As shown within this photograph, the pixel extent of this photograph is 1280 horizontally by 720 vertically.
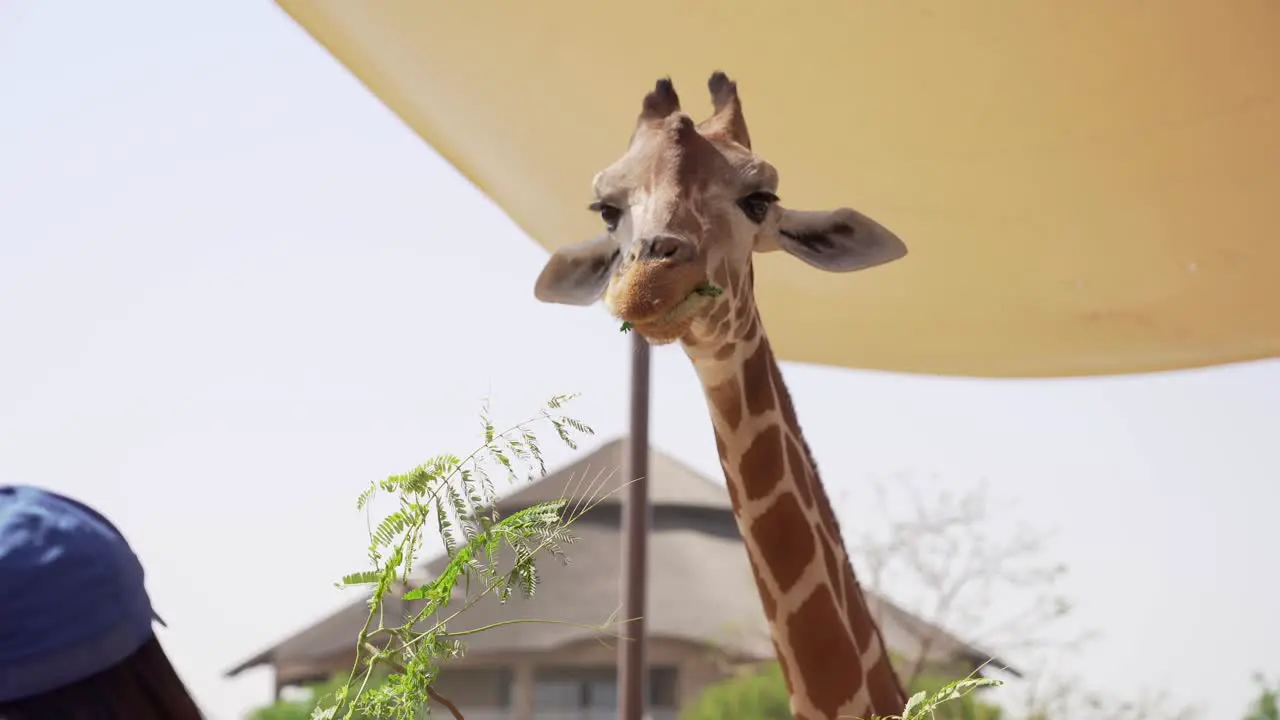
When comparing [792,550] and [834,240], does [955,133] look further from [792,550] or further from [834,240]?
[792,550]

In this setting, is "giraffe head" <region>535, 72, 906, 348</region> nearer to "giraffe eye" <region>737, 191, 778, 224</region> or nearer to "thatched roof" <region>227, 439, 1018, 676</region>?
"giraffe eye" <region>737, 191, 778, 224</region>

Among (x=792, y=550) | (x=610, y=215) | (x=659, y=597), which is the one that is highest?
(x=610, y=215)

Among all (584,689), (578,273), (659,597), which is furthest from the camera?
(584,689)

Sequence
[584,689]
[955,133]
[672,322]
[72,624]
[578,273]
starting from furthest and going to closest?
[584,689], [955,133], [578,273], [672,322], [72,624]

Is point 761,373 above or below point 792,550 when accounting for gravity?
above

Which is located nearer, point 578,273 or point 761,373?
point 761,373

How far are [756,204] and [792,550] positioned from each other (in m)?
0.59

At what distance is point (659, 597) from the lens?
1574 cm

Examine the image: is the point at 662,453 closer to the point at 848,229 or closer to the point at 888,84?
the point at 888,84

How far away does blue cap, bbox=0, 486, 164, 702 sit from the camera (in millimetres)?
827

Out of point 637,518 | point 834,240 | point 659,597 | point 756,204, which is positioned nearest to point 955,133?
point 637,518

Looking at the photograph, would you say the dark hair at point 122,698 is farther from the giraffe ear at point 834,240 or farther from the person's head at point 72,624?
the giraffe ear at point 834,240

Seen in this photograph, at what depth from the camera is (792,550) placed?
2.39 meters

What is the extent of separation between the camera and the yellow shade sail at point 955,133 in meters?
3.67
